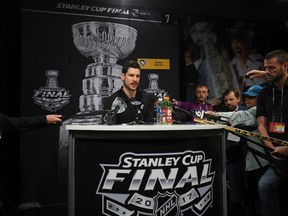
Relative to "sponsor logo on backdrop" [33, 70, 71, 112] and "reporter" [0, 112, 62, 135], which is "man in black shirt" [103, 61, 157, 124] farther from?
"sponsor logo on backdrop" [33, 70, 71, 112]

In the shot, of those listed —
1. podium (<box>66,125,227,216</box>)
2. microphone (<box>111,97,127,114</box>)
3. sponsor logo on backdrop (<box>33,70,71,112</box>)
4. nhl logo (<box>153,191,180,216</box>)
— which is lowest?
nhl logo (<box>153,191,180,216</box>)

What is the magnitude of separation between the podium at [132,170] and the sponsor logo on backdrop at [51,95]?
1846mm

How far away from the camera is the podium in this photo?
1.54 m

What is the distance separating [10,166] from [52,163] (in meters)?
0.46

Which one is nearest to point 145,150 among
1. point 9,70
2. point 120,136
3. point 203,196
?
point 120,136

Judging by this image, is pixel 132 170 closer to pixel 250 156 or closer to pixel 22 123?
pixel 22 123

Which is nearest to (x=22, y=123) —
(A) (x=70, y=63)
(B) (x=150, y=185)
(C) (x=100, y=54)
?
(A) (x=70, y=63)

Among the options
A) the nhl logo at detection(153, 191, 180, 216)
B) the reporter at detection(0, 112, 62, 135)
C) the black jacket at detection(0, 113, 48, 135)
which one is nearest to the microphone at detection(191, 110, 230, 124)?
the nhl logo at detection(153, 191, 180, 216)

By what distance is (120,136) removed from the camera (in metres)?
1.56

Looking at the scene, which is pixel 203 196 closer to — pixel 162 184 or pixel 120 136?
pixel 162 184

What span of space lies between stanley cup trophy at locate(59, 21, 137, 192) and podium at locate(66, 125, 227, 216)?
5.98ft

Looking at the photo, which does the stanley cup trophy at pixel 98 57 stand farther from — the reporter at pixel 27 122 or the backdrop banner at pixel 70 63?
the reporter at pixel 27 122

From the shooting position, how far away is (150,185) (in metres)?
1.56

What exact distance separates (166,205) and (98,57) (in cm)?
240
